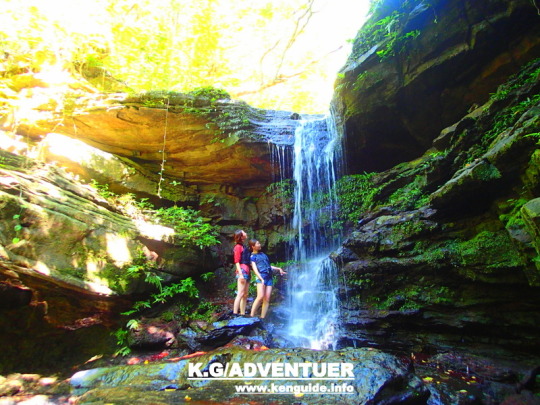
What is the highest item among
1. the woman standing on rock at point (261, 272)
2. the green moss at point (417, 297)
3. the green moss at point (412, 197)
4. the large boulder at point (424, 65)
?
the large boulder at point (424, 65)

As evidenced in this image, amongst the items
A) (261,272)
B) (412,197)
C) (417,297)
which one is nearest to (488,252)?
(417,297)

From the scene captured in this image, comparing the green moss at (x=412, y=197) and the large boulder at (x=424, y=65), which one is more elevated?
the large boulder at (x=424, y=65)

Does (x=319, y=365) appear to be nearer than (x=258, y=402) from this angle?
No

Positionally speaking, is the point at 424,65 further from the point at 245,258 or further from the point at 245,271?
the point at 245,271

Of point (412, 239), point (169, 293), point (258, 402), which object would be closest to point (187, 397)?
point (258, 402)

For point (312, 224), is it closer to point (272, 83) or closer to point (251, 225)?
point (251, 225)

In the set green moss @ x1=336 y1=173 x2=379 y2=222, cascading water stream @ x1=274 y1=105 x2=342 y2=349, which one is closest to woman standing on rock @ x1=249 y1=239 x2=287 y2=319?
cascading water stream @ x1=274 y1=105 x2=342 y2=349

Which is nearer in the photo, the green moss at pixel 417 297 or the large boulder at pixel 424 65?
the green moss at pixel 417 297

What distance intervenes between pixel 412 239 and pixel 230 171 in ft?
22.2

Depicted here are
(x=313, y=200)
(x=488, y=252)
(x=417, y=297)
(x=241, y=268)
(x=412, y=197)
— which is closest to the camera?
(x=488, y=252)

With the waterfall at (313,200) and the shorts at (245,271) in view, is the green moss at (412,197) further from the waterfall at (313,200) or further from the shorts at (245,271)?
the shorts at (245,271)

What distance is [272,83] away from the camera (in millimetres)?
14609

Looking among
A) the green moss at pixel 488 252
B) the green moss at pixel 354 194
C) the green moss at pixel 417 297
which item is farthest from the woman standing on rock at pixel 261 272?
the green moss at pixel 354 194

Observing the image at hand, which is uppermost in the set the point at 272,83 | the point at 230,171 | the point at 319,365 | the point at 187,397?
the point at 272,83
